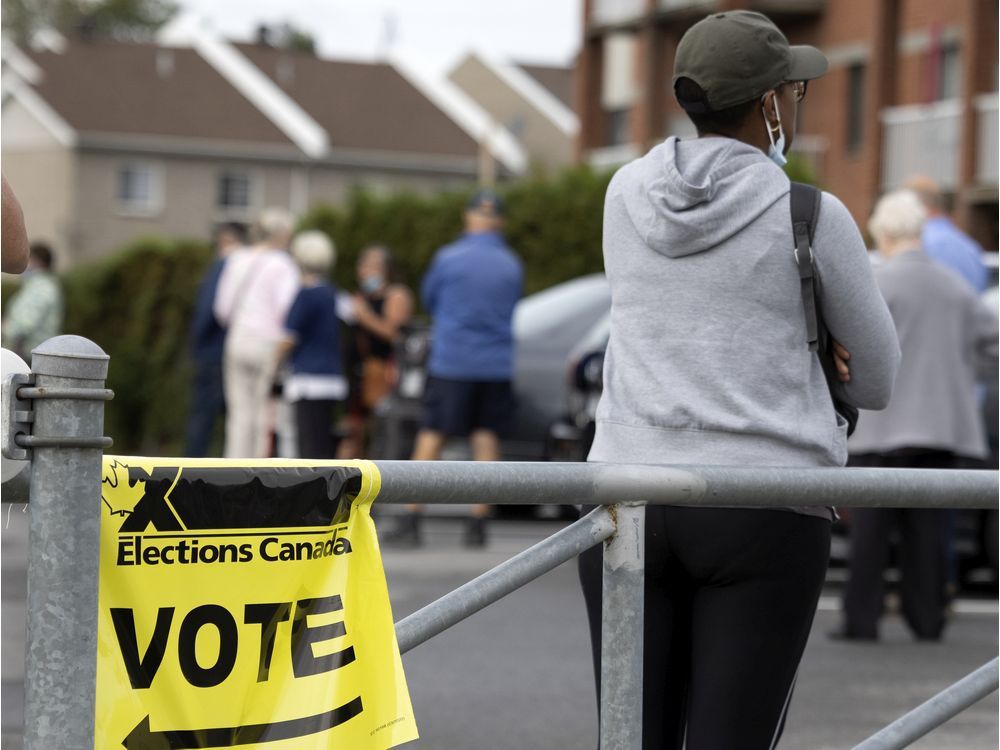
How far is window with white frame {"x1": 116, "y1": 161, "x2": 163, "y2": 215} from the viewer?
47594mm

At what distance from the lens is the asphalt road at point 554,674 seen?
5637 mm

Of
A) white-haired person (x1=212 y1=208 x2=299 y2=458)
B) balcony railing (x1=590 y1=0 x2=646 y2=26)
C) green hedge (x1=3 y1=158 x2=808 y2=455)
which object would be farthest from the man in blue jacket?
balcony railing (x1=590 y1=0 x2=646 y2=26)

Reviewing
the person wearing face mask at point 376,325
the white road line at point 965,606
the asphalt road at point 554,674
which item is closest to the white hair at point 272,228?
the person wearing face mask at point 376,325

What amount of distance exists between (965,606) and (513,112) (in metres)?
51.5

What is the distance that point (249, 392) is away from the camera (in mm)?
11688

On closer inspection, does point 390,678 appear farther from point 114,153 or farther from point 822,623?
point 114,153

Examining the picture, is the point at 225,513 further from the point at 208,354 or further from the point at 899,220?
the point at 208,354

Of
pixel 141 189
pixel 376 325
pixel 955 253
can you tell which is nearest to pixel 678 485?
pixel 955 253

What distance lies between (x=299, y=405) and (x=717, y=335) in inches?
314

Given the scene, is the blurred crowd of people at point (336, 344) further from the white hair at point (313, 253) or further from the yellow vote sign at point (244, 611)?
the yellow vote sign at point (244, 611)

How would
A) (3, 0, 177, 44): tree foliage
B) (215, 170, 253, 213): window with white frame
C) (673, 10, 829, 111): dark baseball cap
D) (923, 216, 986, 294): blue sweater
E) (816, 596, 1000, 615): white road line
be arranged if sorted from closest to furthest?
(673, 10, 829, 111): dark baseball cap
(816, 596, 1000, 615): white road line
(923, 216, 986, 294): blue sweater
(215, 170, 253, 213): window with white frame
(3, 0, 177, 44): tree foliage

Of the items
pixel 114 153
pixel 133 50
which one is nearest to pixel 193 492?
pixel 114 153

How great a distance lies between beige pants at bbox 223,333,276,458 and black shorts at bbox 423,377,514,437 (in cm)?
184

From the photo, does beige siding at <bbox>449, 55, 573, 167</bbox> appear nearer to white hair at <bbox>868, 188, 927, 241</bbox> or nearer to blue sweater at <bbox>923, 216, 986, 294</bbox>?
blue sweater at <bbox>923, 216, 986, 294</bbox>
